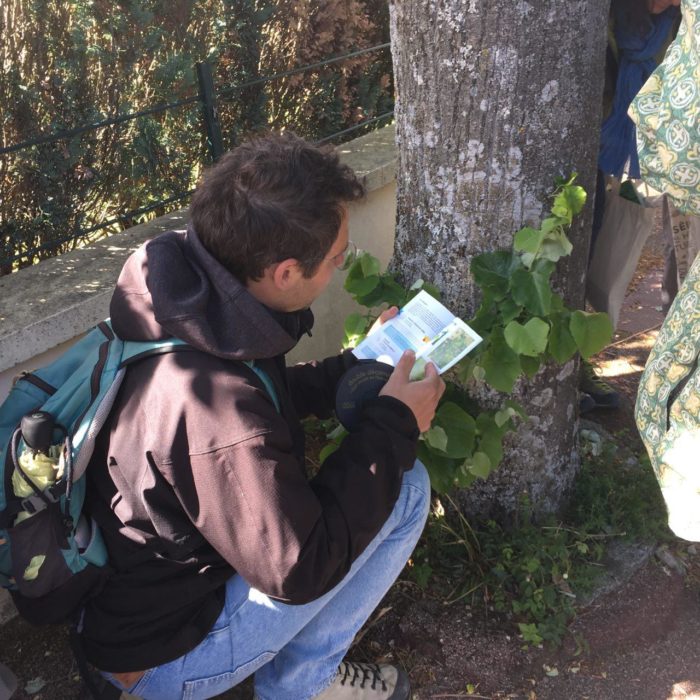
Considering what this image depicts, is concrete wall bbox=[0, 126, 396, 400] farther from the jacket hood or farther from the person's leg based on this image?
the person's leg

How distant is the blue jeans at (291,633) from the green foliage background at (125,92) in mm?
1724

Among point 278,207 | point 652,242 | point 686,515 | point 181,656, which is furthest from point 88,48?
point 652,242

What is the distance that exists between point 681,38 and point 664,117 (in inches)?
6.9

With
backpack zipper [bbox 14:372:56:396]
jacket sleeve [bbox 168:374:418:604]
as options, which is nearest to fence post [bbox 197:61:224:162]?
backpack zipper [bbox 14:372:56:396]

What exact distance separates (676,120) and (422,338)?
77 cm

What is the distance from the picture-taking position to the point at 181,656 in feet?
5.67

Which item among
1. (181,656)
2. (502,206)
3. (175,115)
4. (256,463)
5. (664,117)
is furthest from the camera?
(175,115)

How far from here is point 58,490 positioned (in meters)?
1.61

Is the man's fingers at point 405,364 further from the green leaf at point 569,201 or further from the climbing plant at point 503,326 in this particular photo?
the green leaf at point 569,201

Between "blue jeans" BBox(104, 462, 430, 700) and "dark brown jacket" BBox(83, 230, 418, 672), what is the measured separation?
0.06m

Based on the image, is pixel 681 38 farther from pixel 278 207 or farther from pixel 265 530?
pixel 265 530

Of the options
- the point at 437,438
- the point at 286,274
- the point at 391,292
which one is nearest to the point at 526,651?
the point at 437,438

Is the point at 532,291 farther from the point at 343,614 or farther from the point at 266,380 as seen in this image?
the point at 343,614

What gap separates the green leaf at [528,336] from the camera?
1.87 metres
